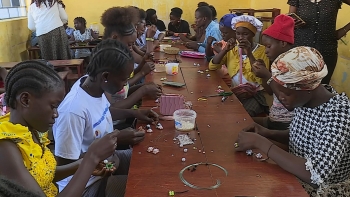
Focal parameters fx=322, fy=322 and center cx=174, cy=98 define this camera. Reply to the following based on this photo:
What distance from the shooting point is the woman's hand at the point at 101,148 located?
58.0 inches

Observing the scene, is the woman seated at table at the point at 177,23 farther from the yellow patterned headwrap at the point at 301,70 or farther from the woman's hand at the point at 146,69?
the yellow patterned headwrap at the point at 301,70

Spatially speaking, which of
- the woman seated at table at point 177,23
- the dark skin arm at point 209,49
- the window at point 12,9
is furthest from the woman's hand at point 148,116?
the woman seated at table at point 177,23

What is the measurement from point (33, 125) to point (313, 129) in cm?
133

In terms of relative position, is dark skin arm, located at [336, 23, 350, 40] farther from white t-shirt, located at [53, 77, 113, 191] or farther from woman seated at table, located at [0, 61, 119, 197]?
woman seated at table, located at [0, 61, 119, 197]

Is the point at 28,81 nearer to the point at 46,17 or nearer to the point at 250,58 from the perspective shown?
the point at 250,58

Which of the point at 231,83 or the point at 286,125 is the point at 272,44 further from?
the point at 231,83

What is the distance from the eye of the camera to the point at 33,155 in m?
1.33

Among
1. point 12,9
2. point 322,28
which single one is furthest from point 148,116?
point 12,9

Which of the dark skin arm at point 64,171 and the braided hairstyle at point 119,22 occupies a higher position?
the braided hairstyle at point 119,22

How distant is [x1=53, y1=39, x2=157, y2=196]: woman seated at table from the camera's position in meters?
1.73

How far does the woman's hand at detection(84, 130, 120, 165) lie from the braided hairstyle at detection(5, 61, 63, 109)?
1.07ft

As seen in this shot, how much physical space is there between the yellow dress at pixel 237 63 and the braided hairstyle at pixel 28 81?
2188 millimetres

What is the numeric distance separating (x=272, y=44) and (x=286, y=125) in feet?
2.16

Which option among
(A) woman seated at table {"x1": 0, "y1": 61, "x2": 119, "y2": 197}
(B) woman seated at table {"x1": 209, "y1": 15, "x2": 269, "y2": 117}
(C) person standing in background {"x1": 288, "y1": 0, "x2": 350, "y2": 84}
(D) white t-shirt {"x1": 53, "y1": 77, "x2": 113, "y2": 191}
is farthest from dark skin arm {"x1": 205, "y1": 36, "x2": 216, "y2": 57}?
(A) woman seated at table {"x1": 0, "y1": 61, "x2": 119, "y2": 197}
